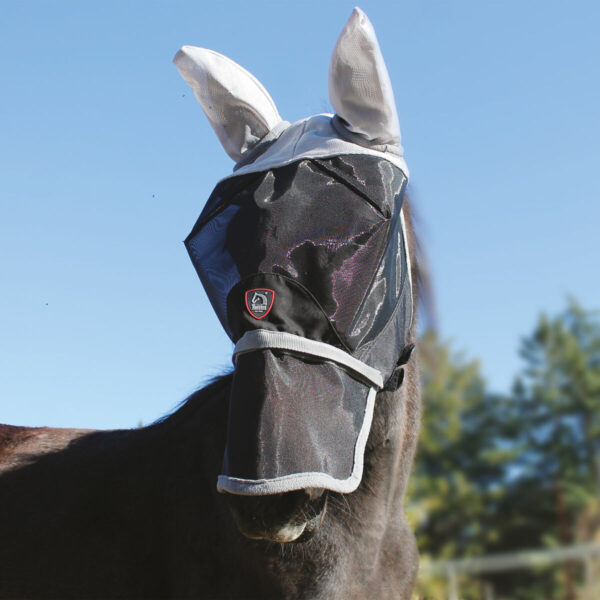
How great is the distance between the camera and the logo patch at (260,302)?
195 cm

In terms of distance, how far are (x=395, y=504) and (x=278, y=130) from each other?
6.03 feet

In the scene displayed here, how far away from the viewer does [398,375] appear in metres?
2.46

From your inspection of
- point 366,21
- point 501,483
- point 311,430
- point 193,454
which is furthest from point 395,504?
point 501,483

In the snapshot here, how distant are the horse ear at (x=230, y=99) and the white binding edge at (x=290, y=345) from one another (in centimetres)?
142

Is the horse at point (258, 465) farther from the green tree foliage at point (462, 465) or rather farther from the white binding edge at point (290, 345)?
the green tree foliage at point (462, 465)

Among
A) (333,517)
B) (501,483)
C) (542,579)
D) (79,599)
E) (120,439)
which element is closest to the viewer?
(333,517)

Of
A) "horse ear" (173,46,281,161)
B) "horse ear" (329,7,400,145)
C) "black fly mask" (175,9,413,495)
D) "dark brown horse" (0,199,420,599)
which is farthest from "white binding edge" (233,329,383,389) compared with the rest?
"horse ear" (173,46,281,161)

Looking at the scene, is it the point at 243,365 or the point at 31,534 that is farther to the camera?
the point at 31,534

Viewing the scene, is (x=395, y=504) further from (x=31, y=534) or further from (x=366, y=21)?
(x=366, y=21)

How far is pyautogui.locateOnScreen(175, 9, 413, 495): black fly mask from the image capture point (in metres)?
1.80

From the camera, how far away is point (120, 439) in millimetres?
3010

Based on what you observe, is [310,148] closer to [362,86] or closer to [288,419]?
[362,86]

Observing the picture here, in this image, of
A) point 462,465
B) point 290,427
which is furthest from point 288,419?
point 462,465

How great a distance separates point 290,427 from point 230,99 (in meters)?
1.88
